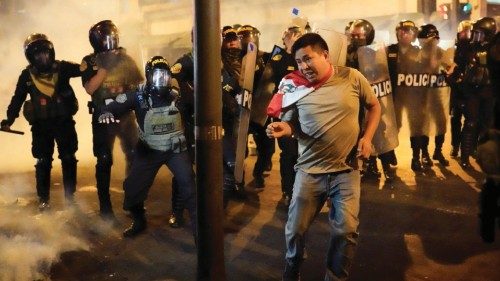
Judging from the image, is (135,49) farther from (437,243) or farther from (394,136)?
(437,243)

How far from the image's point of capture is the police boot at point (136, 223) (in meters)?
5.43

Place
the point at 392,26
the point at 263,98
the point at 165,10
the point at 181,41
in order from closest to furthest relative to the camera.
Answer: the point at 263,98 < the point at 392,26 < the point at 181,41 < the point at 165,10

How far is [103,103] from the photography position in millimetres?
5832

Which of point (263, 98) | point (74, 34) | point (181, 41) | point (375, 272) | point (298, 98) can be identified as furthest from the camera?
point (181, 41)

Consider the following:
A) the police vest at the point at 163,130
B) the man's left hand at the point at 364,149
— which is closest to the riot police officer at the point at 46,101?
the police vest at the point at 163,130

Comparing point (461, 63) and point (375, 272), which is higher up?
point (461, 63)

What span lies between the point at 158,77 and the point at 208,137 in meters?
1.52

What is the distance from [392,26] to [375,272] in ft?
46.8

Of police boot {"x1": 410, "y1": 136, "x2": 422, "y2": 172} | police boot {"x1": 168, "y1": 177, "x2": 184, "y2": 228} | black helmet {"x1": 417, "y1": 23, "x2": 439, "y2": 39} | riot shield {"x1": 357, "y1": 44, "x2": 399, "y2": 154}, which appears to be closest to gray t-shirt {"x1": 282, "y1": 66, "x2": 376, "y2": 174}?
police boot {"x1": 168, "y1": 177, "x2": 184, "y2": 228}

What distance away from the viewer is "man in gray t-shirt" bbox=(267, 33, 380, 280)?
3.64 meters

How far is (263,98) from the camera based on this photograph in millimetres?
6043

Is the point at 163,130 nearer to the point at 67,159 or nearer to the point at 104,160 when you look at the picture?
the point at 104,160

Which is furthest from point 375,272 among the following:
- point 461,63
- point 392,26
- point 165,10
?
point 165,10

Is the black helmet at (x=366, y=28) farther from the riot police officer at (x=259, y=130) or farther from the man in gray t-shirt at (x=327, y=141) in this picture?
the man in gray t-shirt at (x=327, y=141)
